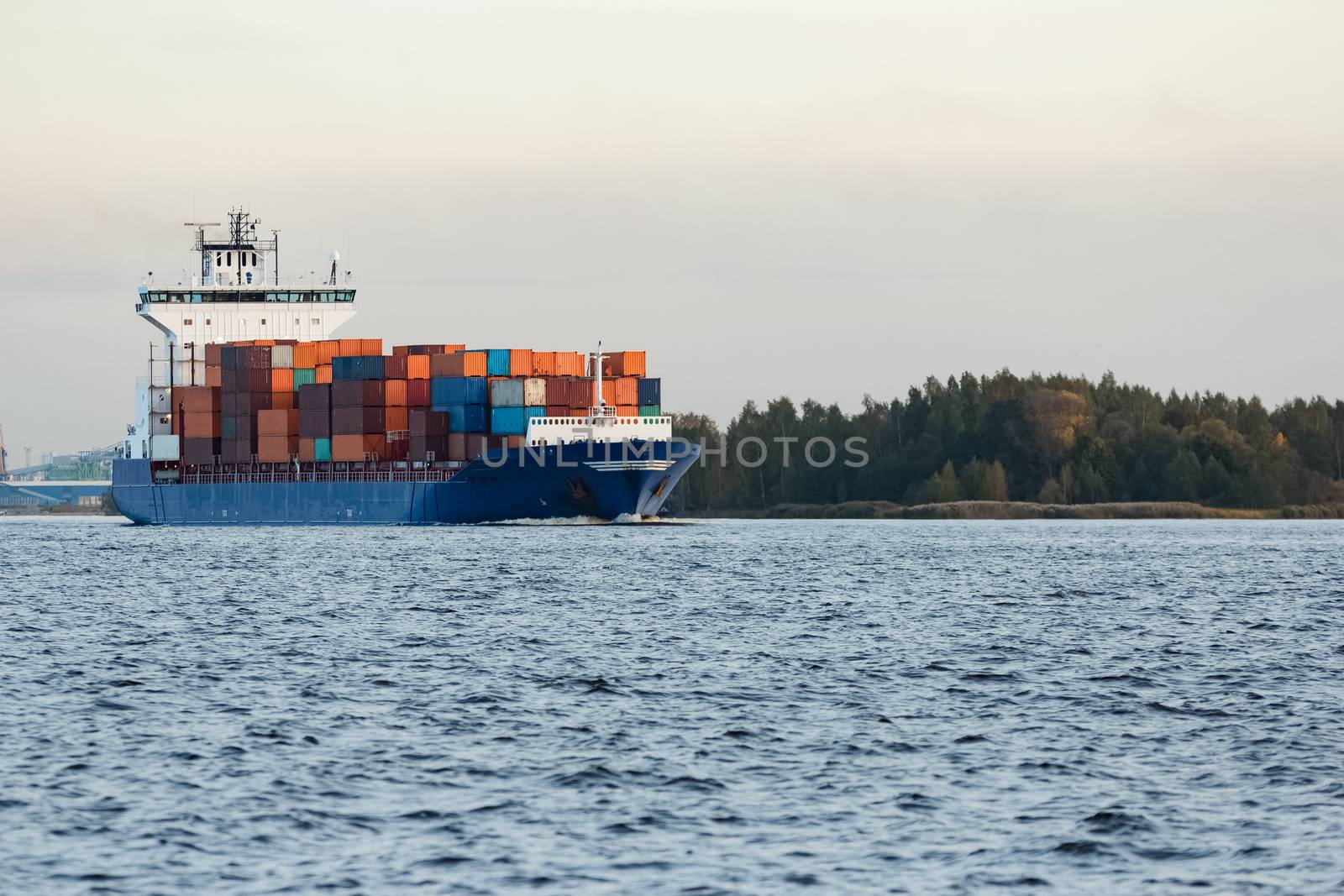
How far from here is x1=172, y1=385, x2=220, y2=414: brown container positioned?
88.0 m

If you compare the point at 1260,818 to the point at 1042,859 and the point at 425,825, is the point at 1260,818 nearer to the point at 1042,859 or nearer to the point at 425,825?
the point at 1042,859

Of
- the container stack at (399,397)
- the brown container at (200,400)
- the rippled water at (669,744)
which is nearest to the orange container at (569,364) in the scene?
the container stack at (399,397)

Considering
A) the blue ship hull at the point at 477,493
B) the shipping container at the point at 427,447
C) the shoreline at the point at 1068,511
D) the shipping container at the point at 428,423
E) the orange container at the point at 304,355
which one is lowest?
the shoreline at the point at 1068,511

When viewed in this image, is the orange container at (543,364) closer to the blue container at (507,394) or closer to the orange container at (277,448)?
the blue container at (507,394)

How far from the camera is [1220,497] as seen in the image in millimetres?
117375

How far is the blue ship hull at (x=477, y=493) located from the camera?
240ft

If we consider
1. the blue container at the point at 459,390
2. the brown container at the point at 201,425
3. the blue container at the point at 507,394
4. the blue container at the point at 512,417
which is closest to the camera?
the blue container at the point at 512,417

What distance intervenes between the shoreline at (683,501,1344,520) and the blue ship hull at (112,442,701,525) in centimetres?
4752

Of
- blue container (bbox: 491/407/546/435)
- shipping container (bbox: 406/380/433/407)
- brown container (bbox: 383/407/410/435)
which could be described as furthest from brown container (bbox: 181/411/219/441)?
blue container (bbox: 491/407/546/435)

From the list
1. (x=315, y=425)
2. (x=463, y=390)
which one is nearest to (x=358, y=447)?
(x=315, y=425)

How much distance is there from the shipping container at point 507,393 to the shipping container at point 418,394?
3789 mm

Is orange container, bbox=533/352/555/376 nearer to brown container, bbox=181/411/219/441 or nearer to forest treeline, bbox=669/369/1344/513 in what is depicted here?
brown container, bbox=181/411/219/441

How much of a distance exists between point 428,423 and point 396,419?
2086mm

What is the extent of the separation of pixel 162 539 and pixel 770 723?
62.8 metres
